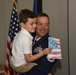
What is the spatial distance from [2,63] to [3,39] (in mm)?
396

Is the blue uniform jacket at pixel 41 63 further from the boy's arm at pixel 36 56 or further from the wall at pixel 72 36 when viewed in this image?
the wall at pixel 72 36

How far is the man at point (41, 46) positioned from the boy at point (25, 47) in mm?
69

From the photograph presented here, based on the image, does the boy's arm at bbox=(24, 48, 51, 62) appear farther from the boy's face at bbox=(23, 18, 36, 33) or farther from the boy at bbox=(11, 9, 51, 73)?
the boy's face at bbox=(23, 18, 36, 33)

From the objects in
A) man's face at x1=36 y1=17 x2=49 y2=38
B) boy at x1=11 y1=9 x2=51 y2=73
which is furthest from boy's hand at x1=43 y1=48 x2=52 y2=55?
man's face at x1=36 y1=17 x2=49 y2=38

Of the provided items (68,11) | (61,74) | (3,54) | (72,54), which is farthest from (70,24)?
(3,54)

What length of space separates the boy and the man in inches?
2.7

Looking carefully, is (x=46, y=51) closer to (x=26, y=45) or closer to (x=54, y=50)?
(x=54, y=50)

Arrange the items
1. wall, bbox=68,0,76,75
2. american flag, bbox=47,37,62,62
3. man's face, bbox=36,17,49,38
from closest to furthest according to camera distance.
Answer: american flag, bbox=47,37,62,62 < man's face, bbox=36,17,49,38 < wall, bbox=68,0,76,75

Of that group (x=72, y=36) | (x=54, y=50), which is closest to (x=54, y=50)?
(x=54, y=50)

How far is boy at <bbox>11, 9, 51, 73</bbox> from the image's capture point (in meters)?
1.72

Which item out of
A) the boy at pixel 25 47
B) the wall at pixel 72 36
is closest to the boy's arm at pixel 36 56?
the boy at pixel 25 47

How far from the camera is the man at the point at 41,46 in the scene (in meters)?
1.83

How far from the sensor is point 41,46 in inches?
75.2

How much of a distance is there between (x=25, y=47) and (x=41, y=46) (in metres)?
0.25
